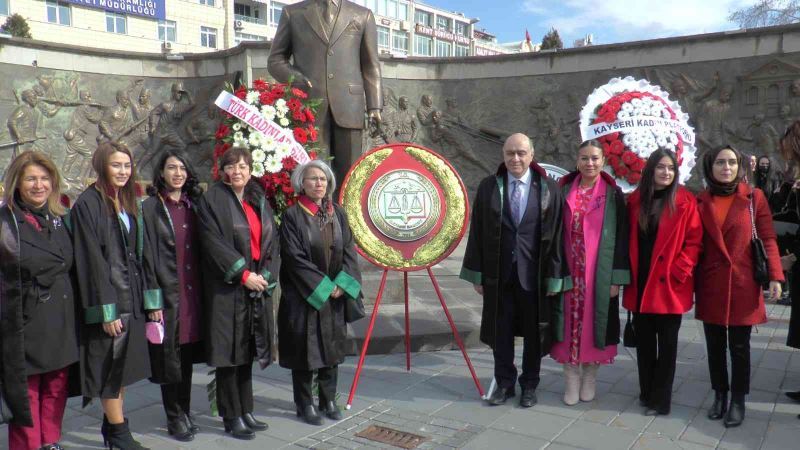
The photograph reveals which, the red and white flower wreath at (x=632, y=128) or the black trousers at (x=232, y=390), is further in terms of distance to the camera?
the red and white flower wreath at (x=632, y=128)

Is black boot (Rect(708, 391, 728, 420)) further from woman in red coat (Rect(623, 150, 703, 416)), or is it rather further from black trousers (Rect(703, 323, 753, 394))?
woman in red coat (Rect(623, 150, 703, 416))

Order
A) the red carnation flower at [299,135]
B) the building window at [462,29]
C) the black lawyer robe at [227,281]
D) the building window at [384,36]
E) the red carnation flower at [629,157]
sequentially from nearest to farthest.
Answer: the black lawyer robe at [227,281], the red carnation flower at [629,157], the red carnation flower at [299,135], the building window at [384,36], the building window at [462,29]

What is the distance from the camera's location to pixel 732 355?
3.87 metres

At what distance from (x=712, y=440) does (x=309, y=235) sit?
277 cm

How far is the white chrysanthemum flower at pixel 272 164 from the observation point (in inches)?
188

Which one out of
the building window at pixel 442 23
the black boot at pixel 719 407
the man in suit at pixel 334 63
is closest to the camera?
the black boot at pixel 719 407

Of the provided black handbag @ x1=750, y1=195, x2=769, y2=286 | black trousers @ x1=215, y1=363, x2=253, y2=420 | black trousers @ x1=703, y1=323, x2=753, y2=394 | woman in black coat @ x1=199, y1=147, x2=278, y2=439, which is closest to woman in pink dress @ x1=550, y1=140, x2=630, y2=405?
black trousers @ x1=703, y1=323, x2=753, y2=394

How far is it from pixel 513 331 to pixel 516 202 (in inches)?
35.9

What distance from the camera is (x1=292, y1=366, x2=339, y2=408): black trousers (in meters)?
3.86

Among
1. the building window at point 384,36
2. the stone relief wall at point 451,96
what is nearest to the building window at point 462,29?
the building window at point 384,36

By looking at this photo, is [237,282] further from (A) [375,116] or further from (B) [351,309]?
(A) [375,116]

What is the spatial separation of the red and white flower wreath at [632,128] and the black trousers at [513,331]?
137 cm

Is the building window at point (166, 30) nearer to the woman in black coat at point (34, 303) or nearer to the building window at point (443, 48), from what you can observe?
the building window at point (443, 48)

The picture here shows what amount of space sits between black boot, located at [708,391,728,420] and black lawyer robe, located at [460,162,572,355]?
1.13 meters
